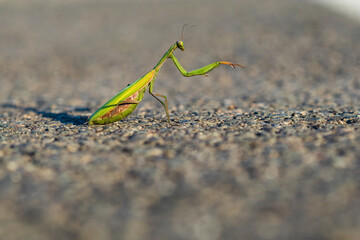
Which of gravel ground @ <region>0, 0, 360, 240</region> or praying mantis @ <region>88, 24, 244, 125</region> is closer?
gravel ground @ <region>0, 0, 360, 240</region>

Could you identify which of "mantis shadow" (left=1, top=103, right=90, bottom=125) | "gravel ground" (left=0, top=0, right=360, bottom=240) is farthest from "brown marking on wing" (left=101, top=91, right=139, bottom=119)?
"mantis shadow" (left=1, top=103, right=90, bottom=125)

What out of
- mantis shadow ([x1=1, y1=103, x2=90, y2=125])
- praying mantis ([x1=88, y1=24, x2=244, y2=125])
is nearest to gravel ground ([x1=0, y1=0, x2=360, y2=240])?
mantis shadow ([x1=1, y1=103, x2=90, y2=125])

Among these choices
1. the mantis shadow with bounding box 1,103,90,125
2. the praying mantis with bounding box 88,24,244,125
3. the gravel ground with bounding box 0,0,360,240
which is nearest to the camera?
the gravel ground with bounding box 0,0,360,240

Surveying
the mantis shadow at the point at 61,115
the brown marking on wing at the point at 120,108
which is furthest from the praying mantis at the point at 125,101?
the mantis shadow at the point at 61,115

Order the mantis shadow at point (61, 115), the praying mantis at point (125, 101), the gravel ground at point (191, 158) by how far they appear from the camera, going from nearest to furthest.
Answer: the gravel ground at point (191, 158) → the praying mantis at point (125, 101) → the mantis shadow at point (61, 115)

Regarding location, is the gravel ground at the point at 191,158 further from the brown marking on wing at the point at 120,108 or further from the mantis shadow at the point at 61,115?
the brown marking on wing at the point at 120,108

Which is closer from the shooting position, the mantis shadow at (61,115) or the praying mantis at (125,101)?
the praying mantis at (125,101)

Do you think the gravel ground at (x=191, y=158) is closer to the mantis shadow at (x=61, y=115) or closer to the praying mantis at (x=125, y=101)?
the mantis shadow at (x=61, y=115)

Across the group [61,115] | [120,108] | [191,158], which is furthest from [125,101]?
[61,115]

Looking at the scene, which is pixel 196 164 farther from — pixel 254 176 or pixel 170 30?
pixel 170 30

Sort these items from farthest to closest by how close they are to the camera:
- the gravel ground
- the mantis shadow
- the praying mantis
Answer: the mantis shadow → the praying mantis → the gravel ground

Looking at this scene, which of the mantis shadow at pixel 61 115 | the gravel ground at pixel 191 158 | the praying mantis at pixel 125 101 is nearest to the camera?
the gravel ground at pixel 191 158

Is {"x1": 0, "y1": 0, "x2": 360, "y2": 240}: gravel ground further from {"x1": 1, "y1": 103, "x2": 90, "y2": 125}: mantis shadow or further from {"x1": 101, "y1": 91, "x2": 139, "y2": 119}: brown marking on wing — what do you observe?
{"x1": 101, "y1": 91, "x2": 139, "y2": 119}: brown marking on wing
